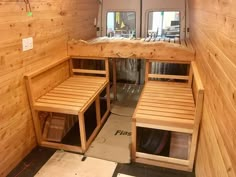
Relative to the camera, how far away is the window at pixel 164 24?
11.4 ft

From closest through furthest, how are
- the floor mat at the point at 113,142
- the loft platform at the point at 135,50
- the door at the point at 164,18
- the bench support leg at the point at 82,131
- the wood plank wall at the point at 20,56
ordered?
1. the wood plank wall at the point at 20,56
2. the bench support leg at the point at 82,131
3. the floor mat at the point at 113,142
4. the loft platform at the point at 135,50
5. the door at the point at 164,18

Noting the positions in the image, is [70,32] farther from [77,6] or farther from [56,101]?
[56,101]

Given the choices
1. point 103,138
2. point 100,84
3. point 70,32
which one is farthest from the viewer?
point 70,32

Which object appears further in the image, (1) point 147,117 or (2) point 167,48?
(2) point 167,48

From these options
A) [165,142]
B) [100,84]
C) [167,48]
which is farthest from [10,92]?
[167,48]

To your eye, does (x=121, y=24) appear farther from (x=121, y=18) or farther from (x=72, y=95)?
(x=72, y=95)

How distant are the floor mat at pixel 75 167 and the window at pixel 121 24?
229 cm

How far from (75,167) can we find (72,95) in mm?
738

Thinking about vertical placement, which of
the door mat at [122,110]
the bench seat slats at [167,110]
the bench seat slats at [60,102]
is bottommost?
the door mat at [122,110]

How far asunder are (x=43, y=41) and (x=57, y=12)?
431 mm

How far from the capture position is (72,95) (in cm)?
233

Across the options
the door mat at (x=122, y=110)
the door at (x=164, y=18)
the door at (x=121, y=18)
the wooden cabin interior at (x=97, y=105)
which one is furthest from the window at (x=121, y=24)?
the door mat at (x=122, y=110)

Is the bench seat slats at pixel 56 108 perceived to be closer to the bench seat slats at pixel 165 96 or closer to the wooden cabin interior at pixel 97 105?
the wooden cabin interior at pixel 97 105

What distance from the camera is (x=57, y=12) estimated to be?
2.45m
